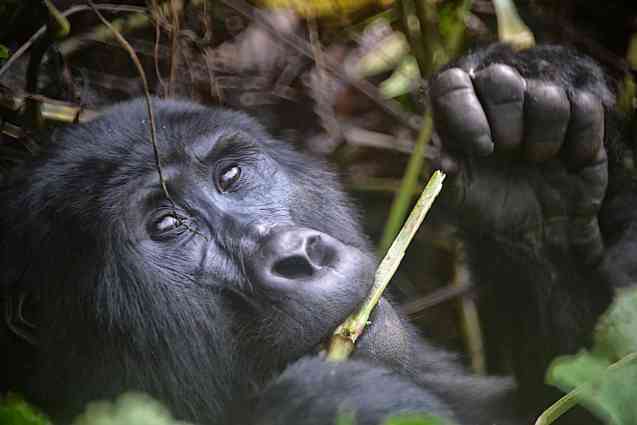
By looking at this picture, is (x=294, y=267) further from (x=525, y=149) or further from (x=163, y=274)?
(x=525, y=149)

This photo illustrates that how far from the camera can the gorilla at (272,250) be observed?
1.91m

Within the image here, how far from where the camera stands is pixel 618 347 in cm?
165

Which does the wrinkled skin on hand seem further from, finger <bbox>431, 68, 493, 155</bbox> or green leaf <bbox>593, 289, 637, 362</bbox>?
green leaf <bbox>593, 289, 637, 362</bbox>

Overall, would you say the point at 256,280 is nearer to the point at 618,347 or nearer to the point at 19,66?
the point at 618,347

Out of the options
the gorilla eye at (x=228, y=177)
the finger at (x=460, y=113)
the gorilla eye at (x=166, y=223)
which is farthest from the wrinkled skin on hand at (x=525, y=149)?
the gorilla eye at (x=166, y=223)

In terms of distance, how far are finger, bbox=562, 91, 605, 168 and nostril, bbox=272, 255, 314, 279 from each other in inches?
31.6

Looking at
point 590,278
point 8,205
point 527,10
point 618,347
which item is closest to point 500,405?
point 590,278

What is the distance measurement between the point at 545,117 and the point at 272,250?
0.77 m

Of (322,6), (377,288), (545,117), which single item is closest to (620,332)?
(377,288)

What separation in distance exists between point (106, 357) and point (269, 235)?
0.47 meters

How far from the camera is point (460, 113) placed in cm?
213

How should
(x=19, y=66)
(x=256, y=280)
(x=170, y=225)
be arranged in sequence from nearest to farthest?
(x=256, y=280) < (x=170, y=225) < (x=19, y=66)

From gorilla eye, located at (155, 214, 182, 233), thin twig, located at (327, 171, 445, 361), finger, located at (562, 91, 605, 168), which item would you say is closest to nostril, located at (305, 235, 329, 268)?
thin twig, located at (327, 171, 445, 361)

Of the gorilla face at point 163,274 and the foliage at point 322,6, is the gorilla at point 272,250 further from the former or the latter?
the foliage at point 322,6
